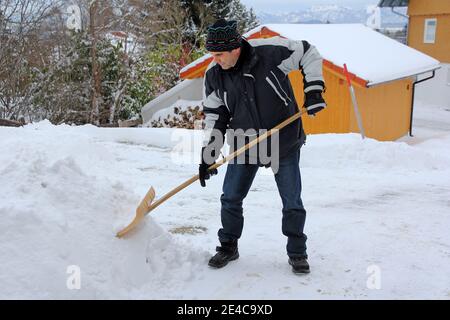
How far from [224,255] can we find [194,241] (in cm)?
50

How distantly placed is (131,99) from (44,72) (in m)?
2.70

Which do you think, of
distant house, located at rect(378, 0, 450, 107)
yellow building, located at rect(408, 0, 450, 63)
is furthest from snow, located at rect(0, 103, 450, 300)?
yellow building, located at rect(408, 0, 450, 63)

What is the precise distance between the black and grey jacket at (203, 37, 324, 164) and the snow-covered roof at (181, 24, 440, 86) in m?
7.54

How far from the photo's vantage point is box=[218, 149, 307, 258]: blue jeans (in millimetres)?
3416

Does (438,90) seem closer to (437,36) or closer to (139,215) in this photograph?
(437,36)

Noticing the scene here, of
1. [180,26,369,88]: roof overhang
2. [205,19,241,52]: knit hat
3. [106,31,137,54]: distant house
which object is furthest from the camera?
[106,31,137,54]: distant house

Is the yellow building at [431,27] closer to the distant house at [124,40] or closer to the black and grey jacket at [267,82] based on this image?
the distant house at [124,40]

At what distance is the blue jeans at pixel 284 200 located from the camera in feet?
11.2

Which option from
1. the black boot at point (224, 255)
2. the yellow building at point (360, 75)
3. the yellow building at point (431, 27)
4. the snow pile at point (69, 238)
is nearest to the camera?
the snow pile at point (69, 238)

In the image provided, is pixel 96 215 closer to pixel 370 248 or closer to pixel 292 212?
pixel 292 212

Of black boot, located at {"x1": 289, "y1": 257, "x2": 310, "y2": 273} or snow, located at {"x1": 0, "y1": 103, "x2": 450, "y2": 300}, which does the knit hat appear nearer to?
snow, located at {"x1": 0, "y1": 103, "x2": 450, "y2": 300}

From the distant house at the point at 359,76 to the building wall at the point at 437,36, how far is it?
8826 millimetres

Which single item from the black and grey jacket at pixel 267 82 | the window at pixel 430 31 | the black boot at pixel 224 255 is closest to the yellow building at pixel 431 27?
the window at pixel 430 31

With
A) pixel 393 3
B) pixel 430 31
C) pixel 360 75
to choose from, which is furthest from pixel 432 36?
pixel 360 75
